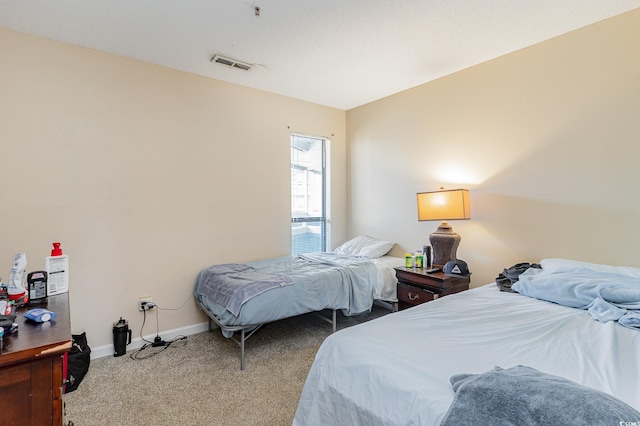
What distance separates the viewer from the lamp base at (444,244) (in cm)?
283

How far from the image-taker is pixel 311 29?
2297mm

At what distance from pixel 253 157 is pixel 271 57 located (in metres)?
1.10

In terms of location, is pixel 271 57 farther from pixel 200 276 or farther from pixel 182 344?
pixel 182 344

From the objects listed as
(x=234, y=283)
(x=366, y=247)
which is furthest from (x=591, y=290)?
(x=234, y=283)

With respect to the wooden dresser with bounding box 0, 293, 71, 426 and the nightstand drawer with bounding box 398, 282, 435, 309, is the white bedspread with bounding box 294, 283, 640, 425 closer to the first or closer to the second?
the wooden dresser with bounding box 0, 293, 71, 426

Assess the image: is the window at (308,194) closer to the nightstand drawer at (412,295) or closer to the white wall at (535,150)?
the white wall at (535,150)

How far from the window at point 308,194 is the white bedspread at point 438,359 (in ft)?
8.04

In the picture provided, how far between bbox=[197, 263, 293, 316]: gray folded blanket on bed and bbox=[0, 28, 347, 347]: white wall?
10.9 inches

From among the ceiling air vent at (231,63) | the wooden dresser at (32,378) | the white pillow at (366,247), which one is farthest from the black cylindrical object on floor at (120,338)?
the ceiling air vent at (231,63)

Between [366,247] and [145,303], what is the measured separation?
7.76ft

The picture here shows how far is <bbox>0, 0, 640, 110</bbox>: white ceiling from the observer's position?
2027 mm

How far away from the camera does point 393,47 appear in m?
2.55

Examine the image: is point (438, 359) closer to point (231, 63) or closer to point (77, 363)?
point (77, 363)

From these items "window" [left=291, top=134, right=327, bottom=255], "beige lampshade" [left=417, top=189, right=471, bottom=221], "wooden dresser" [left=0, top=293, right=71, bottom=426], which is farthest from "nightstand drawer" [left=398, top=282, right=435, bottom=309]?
"wooden dresser" [left=0, top=293, right=71, bottom=426]
